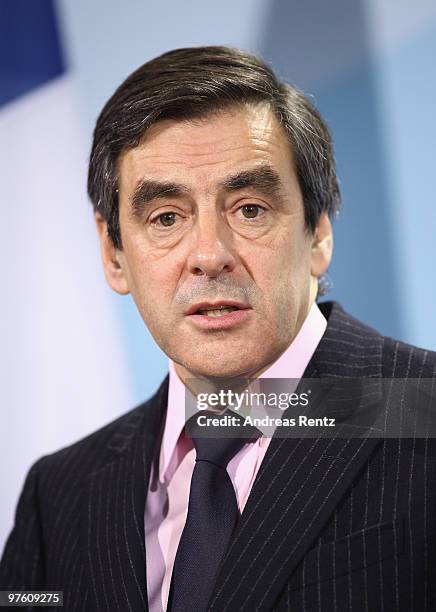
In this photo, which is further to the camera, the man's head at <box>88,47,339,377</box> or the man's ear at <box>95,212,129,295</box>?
the man's ear at <box>95,212,129,295</box>

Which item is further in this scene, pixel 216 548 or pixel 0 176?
pixel 0 176

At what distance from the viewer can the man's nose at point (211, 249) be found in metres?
1.33

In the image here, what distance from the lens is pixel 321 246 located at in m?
1.57

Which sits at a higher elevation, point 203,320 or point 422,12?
point 422,12

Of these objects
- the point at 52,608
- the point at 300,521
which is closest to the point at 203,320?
the point at 300,521

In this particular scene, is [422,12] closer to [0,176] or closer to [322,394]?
[322,394]

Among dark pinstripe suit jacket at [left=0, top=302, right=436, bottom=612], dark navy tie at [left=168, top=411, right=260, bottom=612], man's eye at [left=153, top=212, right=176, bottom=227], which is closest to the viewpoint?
dark pinstripe suit jacket at [left=0, top=302, right=436, bottom=612]

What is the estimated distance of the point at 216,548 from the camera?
52.4 inches

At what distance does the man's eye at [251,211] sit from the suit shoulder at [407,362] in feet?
1.01

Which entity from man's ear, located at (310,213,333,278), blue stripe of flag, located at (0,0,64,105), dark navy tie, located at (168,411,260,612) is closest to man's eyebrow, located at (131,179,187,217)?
man's ear, located at (310,213,333,278)

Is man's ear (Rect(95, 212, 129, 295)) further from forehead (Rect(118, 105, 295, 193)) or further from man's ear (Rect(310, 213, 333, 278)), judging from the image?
man's ear (Rect(310, 213, 333, 278))

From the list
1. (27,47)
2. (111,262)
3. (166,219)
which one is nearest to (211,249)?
(166,219)

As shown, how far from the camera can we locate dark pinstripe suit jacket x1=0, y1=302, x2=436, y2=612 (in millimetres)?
1217

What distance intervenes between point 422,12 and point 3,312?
1258 mm
